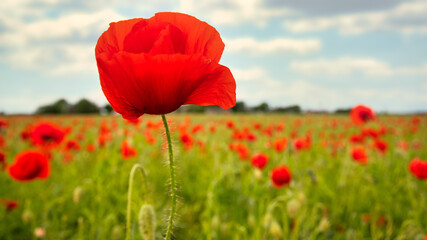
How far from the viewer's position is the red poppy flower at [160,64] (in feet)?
1.77

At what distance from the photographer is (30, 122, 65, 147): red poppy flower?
8.57 ft

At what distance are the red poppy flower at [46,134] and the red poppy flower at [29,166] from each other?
0.54m

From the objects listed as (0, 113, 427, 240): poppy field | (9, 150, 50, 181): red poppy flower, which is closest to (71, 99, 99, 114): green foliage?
(0, 113, 427, 240): poppy field

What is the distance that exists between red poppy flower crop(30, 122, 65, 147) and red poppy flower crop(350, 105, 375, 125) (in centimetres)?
296

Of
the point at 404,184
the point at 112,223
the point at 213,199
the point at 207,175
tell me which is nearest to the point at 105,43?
the point at 213,199

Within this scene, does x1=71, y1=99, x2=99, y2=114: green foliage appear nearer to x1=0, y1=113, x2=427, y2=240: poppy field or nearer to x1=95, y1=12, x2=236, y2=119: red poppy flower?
x1=0, y1=113, x2=427, y2=240: poppy field

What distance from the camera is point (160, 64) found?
538 millimetres

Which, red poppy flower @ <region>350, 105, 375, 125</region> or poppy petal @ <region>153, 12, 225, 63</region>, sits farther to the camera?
red poppy flower @ <region>350, 105, 375, 125</region>

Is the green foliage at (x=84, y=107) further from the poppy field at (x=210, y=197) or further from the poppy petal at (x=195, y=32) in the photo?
the poppy petal at (x=195, y=32)

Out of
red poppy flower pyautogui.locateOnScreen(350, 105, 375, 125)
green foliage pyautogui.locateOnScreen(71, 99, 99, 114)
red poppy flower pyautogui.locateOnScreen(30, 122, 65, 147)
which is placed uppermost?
green foliage pyautogui.locateOnScreen(71, 99, 99, 114)

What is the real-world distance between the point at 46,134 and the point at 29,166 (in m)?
0.63

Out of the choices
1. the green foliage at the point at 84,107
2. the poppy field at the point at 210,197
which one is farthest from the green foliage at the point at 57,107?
the poppy field at the point at 210,197

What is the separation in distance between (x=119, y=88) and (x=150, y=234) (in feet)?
1.30

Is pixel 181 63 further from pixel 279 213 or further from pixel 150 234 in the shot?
pixel 279 213
